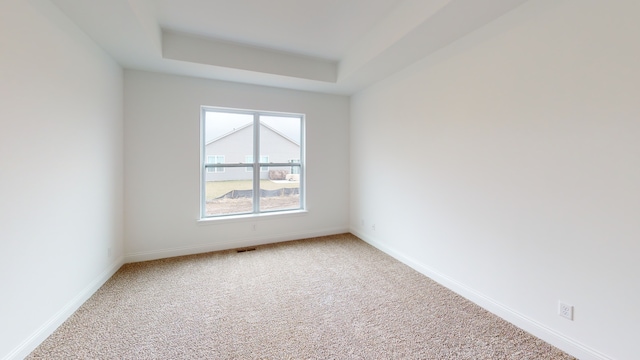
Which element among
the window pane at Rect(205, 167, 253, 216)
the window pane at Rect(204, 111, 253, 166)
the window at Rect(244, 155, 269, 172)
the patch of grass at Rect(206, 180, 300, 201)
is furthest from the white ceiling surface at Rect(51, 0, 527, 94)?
the patch of grass at Rect(206, 180, 300, 201)

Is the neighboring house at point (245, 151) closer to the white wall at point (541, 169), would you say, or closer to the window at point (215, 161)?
the window at point (215, 161)

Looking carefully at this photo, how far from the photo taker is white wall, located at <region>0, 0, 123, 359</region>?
5.01 ft

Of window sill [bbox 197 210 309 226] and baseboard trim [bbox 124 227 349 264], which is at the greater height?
window sill [bbox 197 210 309 226]

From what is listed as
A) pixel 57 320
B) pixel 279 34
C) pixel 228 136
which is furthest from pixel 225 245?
pixel 279 34

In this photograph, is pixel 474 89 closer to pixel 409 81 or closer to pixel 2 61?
pixel 409 81

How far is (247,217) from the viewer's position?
381 cm

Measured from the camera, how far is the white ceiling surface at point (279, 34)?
6.72ft

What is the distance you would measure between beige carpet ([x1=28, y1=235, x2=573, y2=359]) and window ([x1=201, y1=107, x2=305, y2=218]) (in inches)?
44.5

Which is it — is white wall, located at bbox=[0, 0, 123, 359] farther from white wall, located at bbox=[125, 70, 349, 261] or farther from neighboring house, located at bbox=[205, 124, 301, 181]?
Result: neighboring house, located at bbox=[205, 124, 301, 181]

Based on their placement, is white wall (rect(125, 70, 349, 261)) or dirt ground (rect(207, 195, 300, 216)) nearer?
white wall (rect(125, 70, 349, 261))

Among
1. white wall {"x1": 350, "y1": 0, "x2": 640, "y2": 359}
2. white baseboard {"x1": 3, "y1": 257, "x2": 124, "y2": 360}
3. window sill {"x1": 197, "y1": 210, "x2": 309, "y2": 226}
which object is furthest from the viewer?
window sill {"x1": 197, "y1": 210, "x2": 309, "y2": 226}

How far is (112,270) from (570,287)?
14.2 feet

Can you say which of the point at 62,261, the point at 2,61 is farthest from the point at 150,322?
the point at 2,61

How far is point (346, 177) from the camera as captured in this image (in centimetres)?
447
